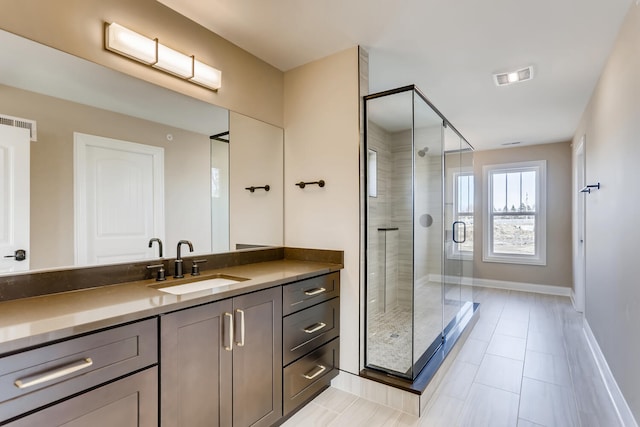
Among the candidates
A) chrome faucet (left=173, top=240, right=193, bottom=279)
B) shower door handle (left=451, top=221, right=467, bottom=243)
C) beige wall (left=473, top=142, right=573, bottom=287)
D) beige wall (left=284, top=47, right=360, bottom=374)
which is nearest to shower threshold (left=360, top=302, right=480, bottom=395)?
beige wall (left=284, top=47, right=360, bottom=374)

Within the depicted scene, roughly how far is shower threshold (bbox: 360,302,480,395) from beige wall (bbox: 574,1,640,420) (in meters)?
1.05

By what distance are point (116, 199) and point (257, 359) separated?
1.13 m

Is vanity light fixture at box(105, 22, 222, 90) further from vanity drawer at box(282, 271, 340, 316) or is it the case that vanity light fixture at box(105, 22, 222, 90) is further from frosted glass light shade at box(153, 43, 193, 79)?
vanity drawer at box(282, 271, 340, 316)

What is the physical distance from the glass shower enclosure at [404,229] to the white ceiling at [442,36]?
38 cm

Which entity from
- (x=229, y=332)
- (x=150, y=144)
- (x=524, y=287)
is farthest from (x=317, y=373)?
(x=524, y=287)

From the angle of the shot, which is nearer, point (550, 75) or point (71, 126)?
point (71, 126)

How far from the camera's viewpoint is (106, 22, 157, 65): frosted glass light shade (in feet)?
5.36

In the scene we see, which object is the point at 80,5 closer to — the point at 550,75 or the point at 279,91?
the point at 279,91

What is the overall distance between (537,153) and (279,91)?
15.6ft

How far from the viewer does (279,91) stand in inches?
107

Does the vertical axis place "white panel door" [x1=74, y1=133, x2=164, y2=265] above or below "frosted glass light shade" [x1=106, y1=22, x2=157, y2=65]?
below

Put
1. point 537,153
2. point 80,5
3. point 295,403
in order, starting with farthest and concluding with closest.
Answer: point 537,153, point 295,403, point 80,5

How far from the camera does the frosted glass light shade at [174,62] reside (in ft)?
6.09

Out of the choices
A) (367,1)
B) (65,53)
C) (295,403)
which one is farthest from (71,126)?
(295,403)
